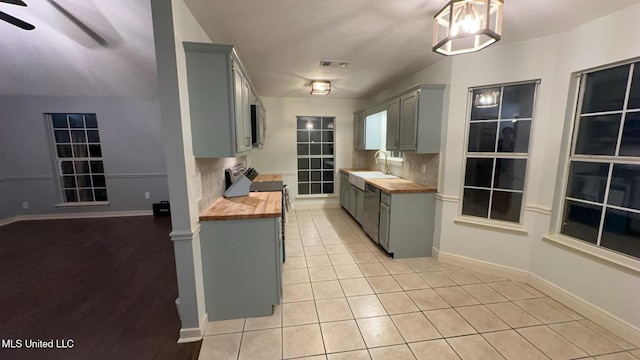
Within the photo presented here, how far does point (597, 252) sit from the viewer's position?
1.93 metres

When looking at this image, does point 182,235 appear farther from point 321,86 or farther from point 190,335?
point 321,86

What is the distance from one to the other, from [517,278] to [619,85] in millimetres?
1964

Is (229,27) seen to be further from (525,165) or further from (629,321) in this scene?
(629,321)

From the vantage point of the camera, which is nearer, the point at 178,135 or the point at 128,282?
the point at 178,135

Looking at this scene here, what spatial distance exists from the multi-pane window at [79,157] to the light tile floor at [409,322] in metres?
4.92

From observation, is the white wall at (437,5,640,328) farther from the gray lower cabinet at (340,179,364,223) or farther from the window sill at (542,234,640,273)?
the gray lower cabinet at (340,179,364,223)

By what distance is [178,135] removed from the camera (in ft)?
5.17

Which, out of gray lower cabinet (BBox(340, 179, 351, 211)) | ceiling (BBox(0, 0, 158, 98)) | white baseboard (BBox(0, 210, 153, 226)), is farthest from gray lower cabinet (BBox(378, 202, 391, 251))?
white baseboard (BBox(0, 210, 153, 226))

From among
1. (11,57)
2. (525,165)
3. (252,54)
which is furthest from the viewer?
(11,57)

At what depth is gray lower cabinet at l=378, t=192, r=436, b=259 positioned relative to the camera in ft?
9.62

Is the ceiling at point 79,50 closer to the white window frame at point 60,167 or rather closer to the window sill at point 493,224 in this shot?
the white window frame at point 60,167

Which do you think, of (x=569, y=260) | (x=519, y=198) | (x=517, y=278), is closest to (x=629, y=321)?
(x=569, y=260)

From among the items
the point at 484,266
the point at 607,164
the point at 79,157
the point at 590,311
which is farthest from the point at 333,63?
the point at 79,157

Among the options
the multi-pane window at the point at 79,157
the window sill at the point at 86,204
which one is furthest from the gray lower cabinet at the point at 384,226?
the multi-pane window at the point at 79,157
